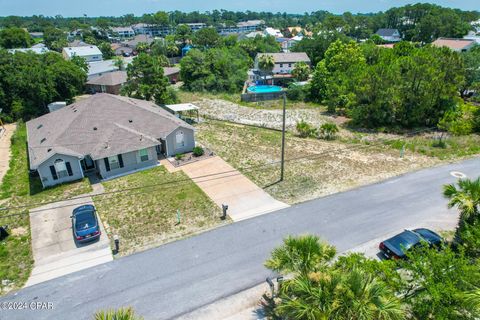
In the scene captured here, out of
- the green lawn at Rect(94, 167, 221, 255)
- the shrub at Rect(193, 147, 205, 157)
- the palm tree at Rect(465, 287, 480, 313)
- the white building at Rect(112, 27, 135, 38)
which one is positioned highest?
the white building at Rect(112, 27, 135, 38)

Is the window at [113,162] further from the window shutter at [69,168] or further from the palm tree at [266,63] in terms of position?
the palm tree at [266,63]

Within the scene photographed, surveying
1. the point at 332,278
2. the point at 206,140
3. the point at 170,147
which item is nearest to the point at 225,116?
the point at 206,140

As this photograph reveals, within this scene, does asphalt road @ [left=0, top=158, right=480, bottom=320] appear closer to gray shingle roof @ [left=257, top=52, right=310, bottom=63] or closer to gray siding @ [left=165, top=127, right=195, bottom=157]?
gray siding @ [left=165, top=127, right=195, bottom=157]

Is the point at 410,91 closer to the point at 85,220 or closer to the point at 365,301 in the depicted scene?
the point at 365,301

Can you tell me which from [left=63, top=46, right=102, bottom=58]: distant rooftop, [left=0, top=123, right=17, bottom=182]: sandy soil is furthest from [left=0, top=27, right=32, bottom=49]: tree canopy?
[left=0, top=123, right=17, bottom=182]: sandy soil

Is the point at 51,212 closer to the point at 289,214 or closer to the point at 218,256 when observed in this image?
the point at 218,256
